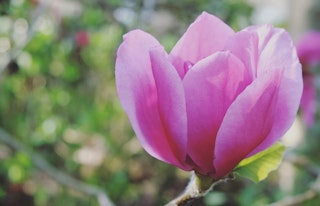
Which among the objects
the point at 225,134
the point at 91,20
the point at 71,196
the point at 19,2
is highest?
the point at 225,134

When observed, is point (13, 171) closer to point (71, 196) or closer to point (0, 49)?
point (0, 49)

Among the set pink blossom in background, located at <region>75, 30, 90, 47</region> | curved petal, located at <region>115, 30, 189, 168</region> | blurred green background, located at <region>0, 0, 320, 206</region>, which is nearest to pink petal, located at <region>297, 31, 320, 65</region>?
blurred green background, located at <region>0, 0, 320, 206</region>

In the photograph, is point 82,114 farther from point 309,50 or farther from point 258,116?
point 258,116

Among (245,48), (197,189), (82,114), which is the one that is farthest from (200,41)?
(82,114)

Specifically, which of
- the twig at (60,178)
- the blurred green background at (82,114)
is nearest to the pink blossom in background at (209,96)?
the twig at (60,178)

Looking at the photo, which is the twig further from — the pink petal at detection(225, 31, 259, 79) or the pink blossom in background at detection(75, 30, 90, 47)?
the pink blossom in background at detection(75, 30, 90, 47)

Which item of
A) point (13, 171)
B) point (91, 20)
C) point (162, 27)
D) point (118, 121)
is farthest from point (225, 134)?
point (162, 27)
